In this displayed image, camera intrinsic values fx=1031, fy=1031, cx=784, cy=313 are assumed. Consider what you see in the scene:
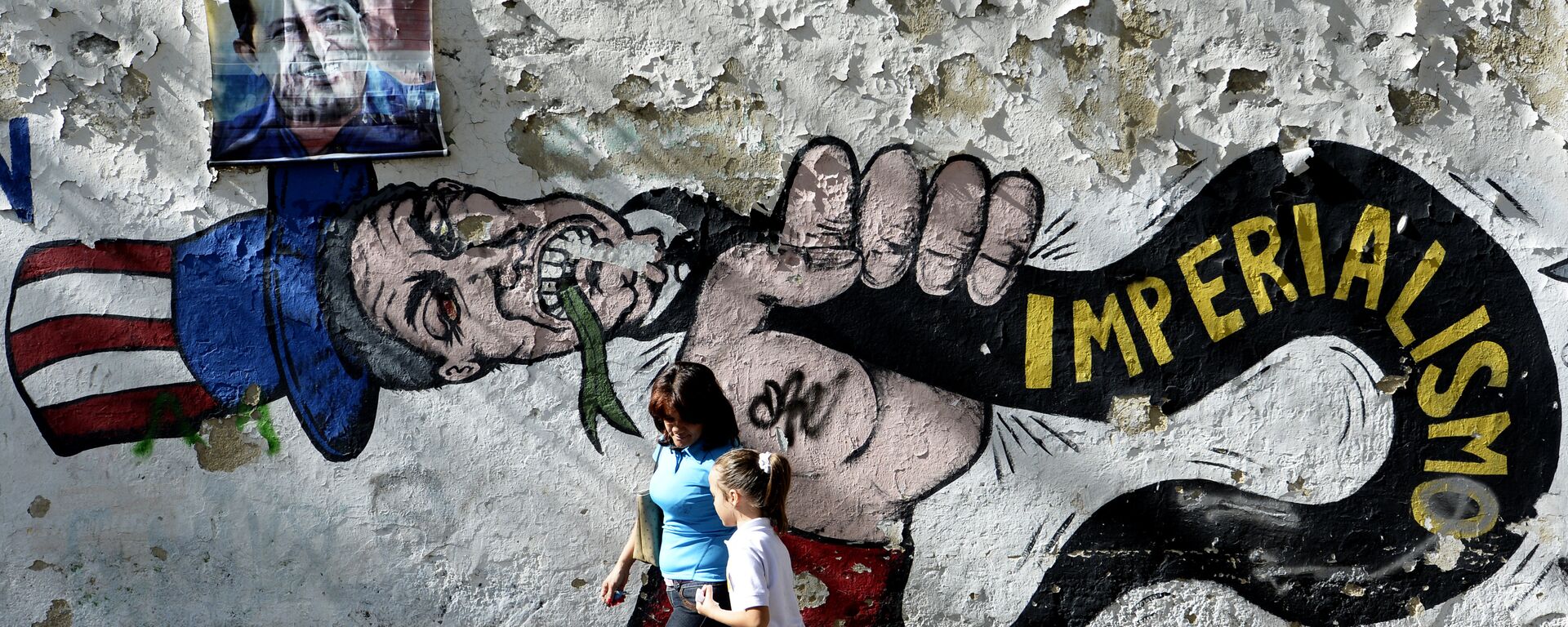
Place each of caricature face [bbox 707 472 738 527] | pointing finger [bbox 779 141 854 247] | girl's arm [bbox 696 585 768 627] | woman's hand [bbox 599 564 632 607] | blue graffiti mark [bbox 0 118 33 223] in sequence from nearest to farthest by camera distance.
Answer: girl's arm [bbox 696 585 768 627] → caricature face [bbox 707 472 738 527] → woman's hand [bbox 599 564 632 607] → blue graffiti mark [bbox 0 118 33 223] → pointing finger [bbox 779 141 854 247]

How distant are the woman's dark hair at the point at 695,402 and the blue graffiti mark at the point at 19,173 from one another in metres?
2.30

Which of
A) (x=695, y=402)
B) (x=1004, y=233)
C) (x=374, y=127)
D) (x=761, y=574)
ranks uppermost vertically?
(x=374, y=127)

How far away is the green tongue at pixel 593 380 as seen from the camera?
3492 millimetres

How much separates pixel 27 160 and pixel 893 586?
3.23 meters

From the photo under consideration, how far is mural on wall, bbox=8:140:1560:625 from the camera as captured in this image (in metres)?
3.45

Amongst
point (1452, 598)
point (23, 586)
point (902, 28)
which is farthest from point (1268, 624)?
point (23, 586)

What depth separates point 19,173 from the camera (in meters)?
3.41

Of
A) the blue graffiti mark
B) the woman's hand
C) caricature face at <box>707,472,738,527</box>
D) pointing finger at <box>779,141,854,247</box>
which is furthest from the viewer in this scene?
pointing finger at <box>779,141,854,247</box>

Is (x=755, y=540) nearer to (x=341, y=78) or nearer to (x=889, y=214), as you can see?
(x=889, y=214)

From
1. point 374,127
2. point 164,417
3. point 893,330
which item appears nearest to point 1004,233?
point 893,330

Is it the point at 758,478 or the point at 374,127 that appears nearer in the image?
the point at 758,478

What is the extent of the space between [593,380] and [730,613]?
1209mm

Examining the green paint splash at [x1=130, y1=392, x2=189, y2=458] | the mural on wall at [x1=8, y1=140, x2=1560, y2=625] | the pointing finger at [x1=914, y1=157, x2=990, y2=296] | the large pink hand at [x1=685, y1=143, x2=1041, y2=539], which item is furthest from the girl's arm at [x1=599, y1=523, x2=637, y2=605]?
the green paint splash at [x1=130, y1=392, x2=189, y2=458]

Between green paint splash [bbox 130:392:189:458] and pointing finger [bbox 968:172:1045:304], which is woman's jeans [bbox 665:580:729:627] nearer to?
pointing finger [bbox 968:172:1045:304]
